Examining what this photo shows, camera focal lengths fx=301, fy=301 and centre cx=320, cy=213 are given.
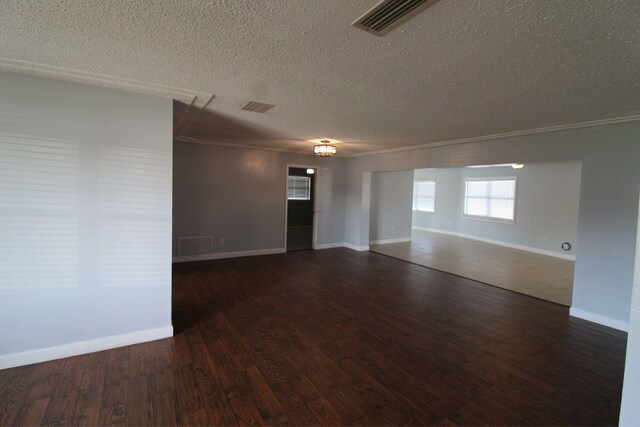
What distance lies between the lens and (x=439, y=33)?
172 centimetres

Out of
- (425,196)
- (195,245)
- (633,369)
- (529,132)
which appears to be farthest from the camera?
(425,196)

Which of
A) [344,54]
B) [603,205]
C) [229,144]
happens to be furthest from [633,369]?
[229,144]

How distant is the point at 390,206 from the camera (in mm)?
8656

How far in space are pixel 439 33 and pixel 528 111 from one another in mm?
2120

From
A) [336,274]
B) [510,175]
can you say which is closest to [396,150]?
[336,274]

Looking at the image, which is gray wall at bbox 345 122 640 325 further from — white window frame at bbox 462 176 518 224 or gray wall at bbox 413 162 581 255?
white window frame at bbox 462 176 518 224

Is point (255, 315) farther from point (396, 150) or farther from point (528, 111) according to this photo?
point (396, 150)

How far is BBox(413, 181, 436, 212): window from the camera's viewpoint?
1117 cm

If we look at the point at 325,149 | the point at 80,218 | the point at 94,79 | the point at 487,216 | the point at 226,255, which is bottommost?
the point at 226,255

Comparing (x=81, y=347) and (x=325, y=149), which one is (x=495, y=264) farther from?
(x=81, y=347)

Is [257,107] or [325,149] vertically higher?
[257,107]

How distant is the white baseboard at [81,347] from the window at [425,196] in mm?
10085

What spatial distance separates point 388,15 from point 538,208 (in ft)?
26.7

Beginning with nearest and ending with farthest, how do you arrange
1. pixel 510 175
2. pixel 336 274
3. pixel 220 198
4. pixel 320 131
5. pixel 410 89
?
1. pixel 410 89
2. pixel 320 131
3. pixel 336 274
4. pixel 220 198
5. pixel 510 175
